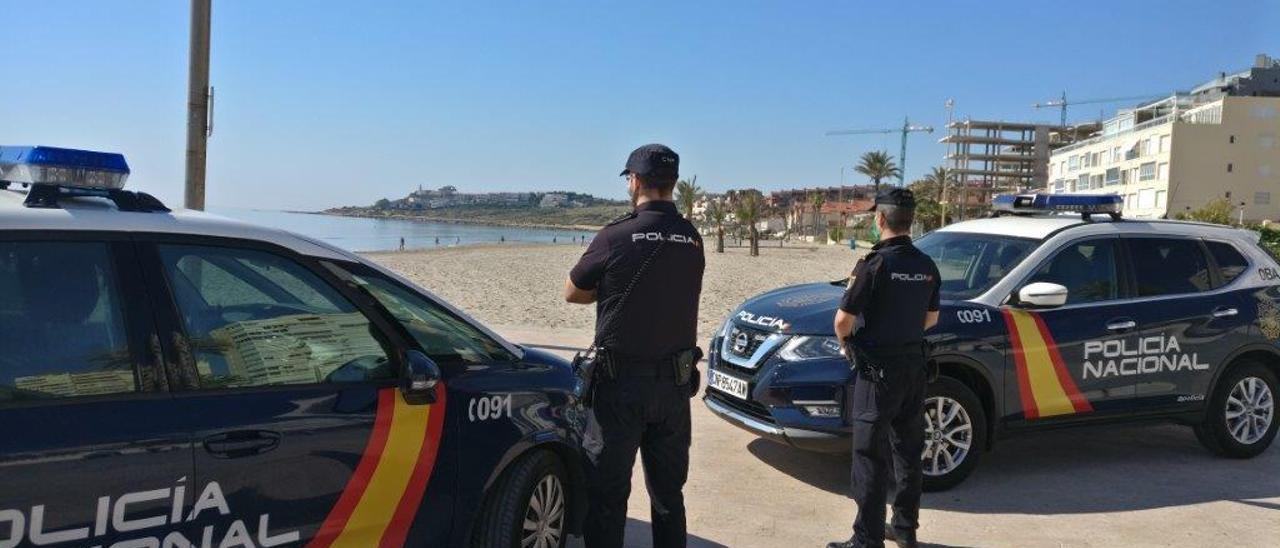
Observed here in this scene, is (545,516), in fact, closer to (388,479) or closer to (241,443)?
(388,479)

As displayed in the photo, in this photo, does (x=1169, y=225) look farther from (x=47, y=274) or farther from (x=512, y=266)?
(x=512, y=266)

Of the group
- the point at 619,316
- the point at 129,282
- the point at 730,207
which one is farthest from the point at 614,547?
the point at 730,207

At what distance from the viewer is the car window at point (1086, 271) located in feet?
20.0

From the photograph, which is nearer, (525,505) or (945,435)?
(525,505)

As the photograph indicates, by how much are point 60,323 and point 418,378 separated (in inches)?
42.9

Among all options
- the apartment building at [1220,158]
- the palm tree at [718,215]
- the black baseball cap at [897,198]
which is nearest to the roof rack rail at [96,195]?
the black baseball cap at [897,198]

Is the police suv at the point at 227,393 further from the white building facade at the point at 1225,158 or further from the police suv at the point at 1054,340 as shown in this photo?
the white building facade at the point at 1225,158

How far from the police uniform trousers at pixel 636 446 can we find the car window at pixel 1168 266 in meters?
4.06

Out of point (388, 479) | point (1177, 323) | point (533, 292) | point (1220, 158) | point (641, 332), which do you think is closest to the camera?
point (388, 479)

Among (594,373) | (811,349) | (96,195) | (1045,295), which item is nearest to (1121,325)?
(1045,295)

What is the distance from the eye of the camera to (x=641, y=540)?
482 centimetres

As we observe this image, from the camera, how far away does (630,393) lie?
3561 mm

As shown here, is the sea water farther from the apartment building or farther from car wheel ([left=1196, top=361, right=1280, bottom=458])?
the apartment building

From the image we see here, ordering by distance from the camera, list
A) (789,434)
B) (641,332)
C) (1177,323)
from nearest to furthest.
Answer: (641,332) → (789,434) → (1177,323)
